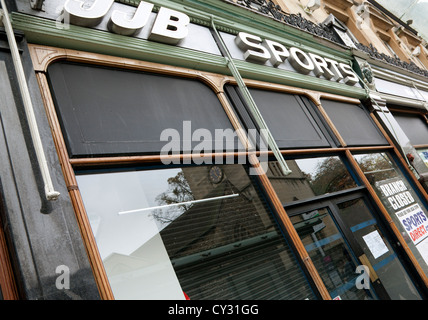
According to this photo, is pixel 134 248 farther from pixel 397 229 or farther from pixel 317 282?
pixel 397 229

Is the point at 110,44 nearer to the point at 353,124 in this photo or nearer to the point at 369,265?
the point at 369,265

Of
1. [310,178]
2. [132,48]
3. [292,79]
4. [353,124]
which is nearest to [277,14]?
[292,79]

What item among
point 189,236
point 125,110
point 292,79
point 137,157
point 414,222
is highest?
point 292,79

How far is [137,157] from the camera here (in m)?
2.77

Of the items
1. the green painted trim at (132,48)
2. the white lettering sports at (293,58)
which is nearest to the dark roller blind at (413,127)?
the white lettering sports at (293,58)

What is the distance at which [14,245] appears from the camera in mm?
1784

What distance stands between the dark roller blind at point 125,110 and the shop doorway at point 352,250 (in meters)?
1.56

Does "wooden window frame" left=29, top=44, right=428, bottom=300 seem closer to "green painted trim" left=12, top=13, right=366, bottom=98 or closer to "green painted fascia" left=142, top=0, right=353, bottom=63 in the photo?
"green painted trim" left=12, top=13, right=366, bottom=98

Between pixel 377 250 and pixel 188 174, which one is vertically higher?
pixel 188 174

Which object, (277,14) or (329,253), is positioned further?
(277,14)

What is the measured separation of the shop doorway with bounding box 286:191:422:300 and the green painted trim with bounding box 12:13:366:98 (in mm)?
2158

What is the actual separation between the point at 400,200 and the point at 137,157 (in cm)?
521

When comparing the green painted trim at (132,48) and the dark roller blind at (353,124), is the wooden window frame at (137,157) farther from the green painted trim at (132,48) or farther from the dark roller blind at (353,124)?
the dark roller blind at (353,124)
